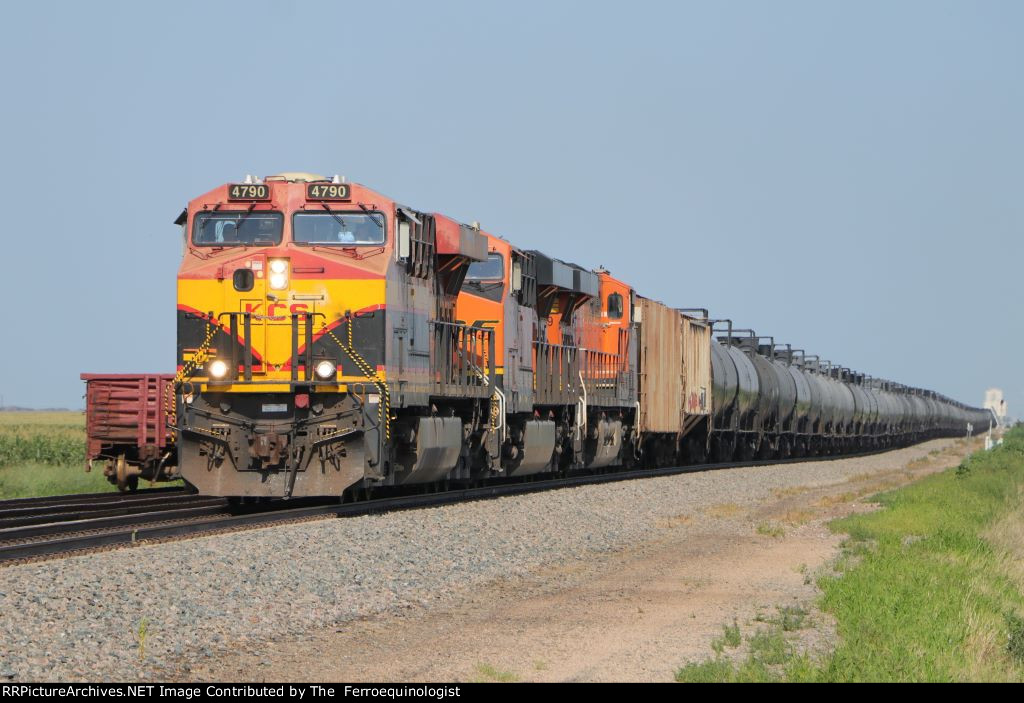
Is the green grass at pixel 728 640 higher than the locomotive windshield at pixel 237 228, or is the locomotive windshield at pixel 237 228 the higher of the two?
the locomotive windshield at pixel 237 228

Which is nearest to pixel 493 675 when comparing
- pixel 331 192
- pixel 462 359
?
pixel 331 192

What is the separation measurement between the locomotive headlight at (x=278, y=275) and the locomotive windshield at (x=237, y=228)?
0.40 meters

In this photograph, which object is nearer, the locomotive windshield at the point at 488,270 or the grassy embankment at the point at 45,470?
the locomotive windshield at the point at 488,270

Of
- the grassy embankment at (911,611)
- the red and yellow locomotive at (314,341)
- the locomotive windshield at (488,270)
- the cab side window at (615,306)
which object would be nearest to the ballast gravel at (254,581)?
the red and yellow locomotive at (314,341)

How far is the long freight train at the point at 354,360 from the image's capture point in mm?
17672

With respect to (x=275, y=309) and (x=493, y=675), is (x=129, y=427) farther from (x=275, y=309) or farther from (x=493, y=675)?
(x=493, y=675)

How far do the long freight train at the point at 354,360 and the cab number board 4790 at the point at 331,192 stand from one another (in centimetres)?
1

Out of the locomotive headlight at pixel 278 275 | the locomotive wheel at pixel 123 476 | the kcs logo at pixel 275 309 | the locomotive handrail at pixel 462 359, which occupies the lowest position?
the locomotive wheel at pixel 123 476

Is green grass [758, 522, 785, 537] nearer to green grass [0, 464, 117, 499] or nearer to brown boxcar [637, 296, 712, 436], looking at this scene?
brown boxcar [637, 296, 712, 436]

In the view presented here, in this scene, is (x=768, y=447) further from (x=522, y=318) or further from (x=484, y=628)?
(x=484, y=628)

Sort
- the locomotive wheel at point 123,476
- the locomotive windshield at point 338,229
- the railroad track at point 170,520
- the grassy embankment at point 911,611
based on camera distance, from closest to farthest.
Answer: the grassy embankment at point 911,611 < the railroad track at point 170,520 < the locomotive windshield at point 338,229 < the locomotive wheel at point 123,476

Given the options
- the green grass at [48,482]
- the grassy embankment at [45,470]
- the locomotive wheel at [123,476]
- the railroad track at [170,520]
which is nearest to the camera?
the railroad track at [170,520]

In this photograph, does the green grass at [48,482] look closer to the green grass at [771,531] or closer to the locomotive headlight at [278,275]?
the locomotive headlight at [278,275]

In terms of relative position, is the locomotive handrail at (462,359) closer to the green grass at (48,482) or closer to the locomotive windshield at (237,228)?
the locomotive windshield at (237,228)
